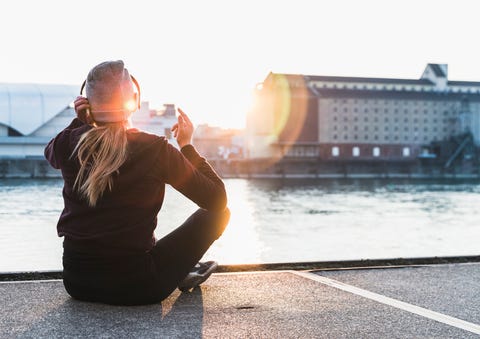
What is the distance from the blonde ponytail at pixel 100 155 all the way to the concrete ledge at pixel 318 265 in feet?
3.64

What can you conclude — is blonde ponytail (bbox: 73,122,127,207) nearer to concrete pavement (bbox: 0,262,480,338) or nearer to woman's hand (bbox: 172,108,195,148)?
woman's hand (bbox: 172,108,195,148)

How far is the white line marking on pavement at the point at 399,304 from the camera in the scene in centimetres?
219

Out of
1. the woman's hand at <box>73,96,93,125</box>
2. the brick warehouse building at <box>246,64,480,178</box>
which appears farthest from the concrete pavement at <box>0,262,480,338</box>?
the brick warehouse building at <box>246,64,480,178</box>

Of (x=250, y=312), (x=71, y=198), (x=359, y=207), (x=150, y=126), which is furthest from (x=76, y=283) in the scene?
(x=150, y=126)

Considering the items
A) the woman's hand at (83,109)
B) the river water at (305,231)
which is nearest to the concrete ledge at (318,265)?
the woman's hand at (83,109)

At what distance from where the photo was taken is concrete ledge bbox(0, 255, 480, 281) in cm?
299

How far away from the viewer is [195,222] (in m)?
2.38

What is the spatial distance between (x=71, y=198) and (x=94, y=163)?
0.21 meters

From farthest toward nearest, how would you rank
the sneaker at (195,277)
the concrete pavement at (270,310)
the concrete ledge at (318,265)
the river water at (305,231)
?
the river water at (305,231)
the concrete ledge at (318,265)
the sneaker at (195,277)
the concrete pavement at (270,310)

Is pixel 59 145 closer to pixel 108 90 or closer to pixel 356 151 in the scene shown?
pixel 108 90

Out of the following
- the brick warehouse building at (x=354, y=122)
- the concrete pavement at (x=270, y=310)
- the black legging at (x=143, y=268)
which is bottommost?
the brick warehouse building at (x=354, y=122)

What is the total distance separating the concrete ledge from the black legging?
0.72 meters

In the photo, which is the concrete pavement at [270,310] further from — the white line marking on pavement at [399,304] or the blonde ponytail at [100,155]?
the blonde ponytail at [100,155]

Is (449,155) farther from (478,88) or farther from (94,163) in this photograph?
(94,163)
